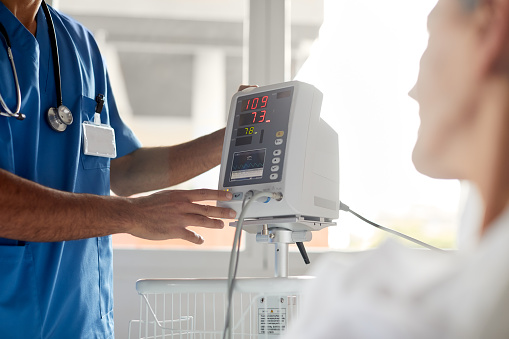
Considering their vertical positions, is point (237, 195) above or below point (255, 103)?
below

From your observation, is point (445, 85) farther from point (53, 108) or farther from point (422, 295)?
point (53, 108)

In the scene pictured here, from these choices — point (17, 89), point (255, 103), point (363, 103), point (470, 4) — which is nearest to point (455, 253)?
point (470, 4)

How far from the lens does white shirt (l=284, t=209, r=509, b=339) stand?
28 cm

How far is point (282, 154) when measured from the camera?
3.30 ft

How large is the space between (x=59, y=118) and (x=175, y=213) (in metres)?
0.40

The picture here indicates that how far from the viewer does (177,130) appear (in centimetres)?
307

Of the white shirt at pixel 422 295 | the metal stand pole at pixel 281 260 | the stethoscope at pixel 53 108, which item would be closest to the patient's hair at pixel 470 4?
the white shirt at pixel 422 295

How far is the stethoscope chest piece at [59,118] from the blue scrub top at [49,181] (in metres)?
0.02

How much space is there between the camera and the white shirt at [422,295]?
0.91ft

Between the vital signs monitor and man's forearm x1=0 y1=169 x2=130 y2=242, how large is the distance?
0.74 feet

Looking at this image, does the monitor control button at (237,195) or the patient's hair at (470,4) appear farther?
the monitor control button at (237,195)

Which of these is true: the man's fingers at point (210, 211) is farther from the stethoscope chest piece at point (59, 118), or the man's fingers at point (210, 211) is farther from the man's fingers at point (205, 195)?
the stethoscope chest piece at point (59, 118)

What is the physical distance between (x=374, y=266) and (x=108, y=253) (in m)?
1.15

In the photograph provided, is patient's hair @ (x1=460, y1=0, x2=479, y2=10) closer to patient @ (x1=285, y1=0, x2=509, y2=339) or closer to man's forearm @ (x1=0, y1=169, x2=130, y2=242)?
patient @ (x1=285, y1=0, x2=509, y2=339)
